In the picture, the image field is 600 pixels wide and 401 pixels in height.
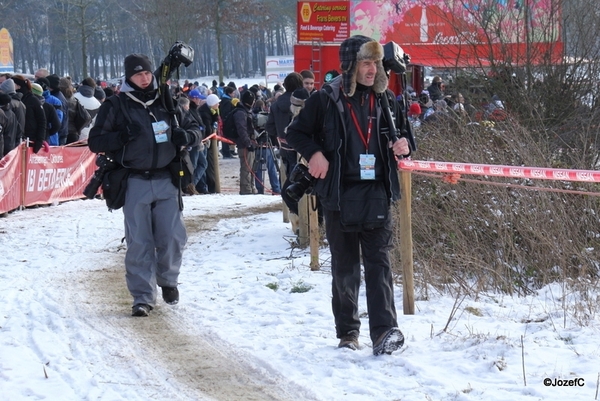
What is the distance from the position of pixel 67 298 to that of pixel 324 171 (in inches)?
126

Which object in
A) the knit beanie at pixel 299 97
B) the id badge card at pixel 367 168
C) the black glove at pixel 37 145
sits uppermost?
the knit beanie at pixel 299 97

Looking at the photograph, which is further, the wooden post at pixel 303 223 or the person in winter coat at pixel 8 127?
the person in winter coat at pixel 8 127

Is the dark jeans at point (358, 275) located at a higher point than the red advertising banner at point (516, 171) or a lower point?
lower

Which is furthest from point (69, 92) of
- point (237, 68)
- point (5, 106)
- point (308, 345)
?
point (237, 68)

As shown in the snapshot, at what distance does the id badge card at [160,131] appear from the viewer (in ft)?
24.0

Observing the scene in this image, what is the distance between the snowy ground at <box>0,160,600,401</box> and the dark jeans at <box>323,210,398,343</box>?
0.21 m

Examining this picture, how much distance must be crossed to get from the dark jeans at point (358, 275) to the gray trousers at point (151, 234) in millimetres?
1938

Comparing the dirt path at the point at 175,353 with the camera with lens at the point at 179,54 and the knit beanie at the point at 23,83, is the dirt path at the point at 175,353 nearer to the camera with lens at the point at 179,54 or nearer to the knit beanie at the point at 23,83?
the camera with lens at the point at 179,54

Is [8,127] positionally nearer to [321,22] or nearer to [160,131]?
[160,131]

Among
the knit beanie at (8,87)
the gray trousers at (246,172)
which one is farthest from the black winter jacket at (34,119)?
→ the gray trousers at (246,172)

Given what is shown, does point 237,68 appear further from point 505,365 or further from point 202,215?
point 505,365

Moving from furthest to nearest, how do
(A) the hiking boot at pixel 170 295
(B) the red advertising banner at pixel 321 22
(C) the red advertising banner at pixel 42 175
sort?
(B) the red advertising banner at pixel 321 22 → (C) the red advertising banner at pixel 42 175 → (A) the hiking boot at pixel 170 295

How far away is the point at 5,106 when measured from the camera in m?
13.5

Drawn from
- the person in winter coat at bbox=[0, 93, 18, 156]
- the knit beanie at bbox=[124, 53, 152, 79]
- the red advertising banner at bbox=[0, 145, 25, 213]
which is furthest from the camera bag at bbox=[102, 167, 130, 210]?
the person in winter coat at bbox=[0, 93, 18, 156]
